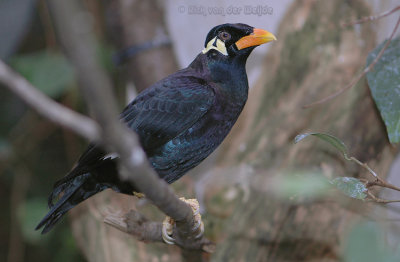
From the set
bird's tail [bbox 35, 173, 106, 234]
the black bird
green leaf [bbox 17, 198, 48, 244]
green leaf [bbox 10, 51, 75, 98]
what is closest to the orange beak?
the black bird

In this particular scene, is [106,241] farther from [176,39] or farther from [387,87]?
[176,39]

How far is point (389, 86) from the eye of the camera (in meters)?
1.75

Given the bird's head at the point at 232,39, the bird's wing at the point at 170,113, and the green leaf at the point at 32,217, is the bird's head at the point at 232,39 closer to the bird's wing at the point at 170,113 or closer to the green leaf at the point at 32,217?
the bird's wing at the point at 170,113

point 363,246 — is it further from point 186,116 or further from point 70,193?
point 70,193

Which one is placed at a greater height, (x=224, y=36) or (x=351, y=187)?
(x=224, y=36)

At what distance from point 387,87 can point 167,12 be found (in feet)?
6.64

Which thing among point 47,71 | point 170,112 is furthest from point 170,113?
point 47,71

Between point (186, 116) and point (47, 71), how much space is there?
1607mm

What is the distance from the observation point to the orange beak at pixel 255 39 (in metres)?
1.77

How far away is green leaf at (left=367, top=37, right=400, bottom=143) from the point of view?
1665 millimetres

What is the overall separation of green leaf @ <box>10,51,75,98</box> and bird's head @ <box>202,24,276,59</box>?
1410mm

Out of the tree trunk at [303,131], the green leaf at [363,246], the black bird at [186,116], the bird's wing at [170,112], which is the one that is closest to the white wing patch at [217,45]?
the black bird at [186,116]

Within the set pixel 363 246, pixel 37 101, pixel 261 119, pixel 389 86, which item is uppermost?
pixel 37 101

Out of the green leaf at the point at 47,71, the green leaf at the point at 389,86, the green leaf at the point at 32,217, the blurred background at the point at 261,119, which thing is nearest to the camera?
the green leaf at the point at 389,86
